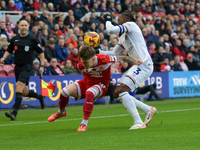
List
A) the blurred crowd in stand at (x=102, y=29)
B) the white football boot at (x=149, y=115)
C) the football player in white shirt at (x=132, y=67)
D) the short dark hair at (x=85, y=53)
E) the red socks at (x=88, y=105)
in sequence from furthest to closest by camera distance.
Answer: the blurred crowd in stand at (x=102, y=29) < the white football boot at (x=149, y=115) < the football player in white shirt at (x=132, y=67) < the red socks at (x=88, y=105) < the short dark hair at (x=85, y=53)

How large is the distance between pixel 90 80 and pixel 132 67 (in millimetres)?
857

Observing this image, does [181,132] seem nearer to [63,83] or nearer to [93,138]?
[93,138]

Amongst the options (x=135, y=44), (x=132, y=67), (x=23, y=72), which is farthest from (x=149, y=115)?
(x=23, y=72)

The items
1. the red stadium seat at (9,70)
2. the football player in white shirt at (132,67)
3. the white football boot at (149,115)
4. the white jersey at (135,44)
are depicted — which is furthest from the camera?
the red stadium seat at (9,70)

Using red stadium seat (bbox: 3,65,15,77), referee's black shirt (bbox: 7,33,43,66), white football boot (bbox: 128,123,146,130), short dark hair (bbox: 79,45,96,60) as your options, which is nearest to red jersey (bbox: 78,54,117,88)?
short dark hair (bbox: 79,45,96,60)

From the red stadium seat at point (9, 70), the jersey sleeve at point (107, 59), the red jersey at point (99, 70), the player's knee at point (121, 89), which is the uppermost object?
the jersey sleeve at point (107, 59)

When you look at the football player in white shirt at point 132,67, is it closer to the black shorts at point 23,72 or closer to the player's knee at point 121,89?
the player's knee at point 121,89

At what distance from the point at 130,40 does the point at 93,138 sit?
240cm

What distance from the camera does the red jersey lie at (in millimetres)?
7191

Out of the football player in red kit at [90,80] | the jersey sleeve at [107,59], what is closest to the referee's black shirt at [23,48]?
the football player in red kit at [90,80]

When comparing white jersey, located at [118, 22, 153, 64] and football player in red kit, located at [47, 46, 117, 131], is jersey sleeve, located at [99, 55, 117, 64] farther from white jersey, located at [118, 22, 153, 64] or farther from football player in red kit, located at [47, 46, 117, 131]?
white jersey, located at [118, 22, 153, 64]

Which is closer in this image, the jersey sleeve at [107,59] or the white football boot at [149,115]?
the jersey sleeve at [107,59]

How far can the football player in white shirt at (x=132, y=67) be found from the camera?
7.23 metres

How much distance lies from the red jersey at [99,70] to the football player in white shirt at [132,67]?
0.34 m
